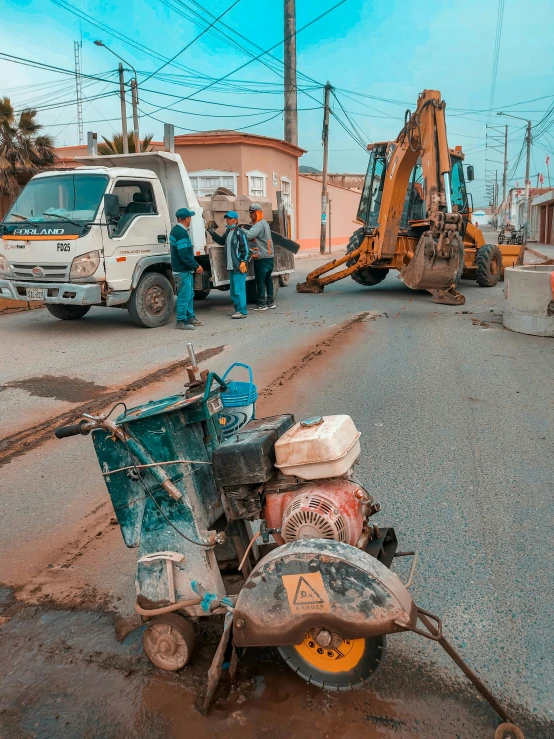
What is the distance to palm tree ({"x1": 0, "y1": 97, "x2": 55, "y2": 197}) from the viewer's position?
19.7 meters

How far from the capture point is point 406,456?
16.2 ft

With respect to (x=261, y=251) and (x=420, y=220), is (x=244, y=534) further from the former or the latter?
(x=420, y=220)

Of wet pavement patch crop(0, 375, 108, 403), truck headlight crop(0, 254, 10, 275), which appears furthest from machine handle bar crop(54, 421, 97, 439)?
truck headlight crop(0, 254, 10, 275)

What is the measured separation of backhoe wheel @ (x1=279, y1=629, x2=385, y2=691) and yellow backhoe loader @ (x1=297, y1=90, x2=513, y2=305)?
10.2 meters

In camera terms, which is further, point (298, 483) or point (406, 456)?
point (406, 456)

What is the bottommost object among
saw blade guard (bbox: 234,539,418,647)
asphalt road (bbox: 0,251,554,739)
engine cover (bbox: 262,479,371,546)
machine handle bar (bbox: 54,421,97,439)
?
asphalt road (bbox: 0,251,554,739)

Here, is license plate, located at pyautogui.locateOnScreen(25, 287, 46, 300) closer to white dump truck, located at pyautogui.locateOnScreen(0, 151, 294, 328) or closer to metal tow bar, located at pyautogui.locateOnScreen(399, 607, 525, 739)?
white dump truck, located at pyautogui.locateOnScreen(0, 151, 294, 328)

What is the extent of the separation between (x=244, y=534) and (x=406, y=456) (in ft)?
7.52

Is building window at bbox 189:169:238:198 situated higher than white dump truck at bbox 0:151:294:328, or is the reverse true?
building window at bbox 189:169:238:198

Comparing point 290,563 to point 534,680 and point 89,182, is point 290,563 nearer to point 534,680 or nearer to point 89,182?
point 534,680

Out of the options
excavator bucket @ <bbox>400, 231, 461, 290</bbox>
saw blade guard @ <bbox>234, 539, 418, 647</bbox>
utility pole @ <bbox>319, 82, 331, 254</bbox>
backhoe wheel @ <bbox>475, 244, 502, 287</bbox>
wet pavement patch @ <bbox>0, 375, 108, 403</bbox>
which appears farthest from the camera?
utility pole @ <bbox>319, 82, 331, 254</bbox>

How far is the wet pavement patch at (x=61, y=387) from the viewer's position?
6.67m

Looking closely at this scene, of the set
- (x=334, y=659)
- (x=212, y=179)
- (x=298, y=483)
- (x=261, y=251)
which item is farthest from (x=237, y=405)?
(x=212, y=179)

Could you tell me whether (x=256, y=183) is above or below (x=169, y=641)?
above
